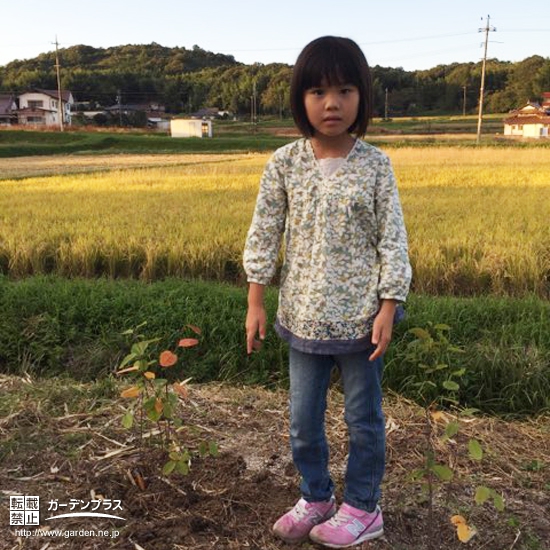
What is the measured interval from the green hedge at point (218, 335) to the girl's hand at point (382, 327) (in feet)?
4.98

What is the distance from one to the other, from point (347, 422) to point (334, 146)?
82cm

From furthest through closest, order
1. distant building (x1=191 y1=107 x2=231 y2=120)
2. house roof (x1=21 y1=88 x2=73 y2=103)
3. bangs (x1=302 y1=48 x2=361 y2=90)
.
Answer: distant building (x1=191 y1=107 x2=231 y2=120) < house roof (x1=21 y1=88 x2=73 y2=103) < bangs (x1=302 y1=48 x2=361 y2=90)

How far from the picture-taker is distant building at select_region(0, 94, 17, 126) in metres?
52.8

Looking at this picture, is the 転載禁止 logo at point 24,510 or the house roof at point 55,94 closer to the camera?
the 転載禁止 logo at point 24,510

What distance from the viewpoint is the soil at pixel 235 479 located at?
1.81 m

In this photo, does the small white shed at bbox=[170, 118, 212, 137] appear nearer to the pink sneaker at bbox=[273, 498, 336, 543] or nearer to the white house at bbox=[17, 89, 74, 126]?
the white house at bbox=[17, 89, 74, 126]

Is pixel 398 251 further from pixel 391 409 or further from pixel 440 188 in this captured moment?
pixel 440 188

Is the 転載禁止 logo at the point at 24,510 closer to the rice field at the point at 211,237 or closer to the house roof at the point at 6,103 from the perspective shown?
the rice field at the point at 211,237

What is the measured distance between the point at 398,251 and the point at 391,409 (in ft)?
4.28

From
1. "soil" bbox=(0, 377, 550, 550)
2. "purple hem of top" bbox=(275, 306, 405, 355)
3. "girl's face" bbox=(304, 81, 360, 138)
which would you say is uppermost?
"girl's face" bbox=(304, 81, 360, 138)

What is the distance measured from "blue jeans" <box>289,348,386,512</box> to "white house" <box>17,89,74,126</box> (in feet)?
193

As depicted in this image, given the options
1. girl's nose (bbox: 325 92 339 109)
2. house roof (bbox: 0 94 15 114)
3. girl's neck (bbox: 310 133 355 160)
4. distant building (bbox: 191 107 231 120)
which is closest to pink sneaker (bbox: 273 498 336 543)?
girl's neck (bbox: 310 133 355 160)

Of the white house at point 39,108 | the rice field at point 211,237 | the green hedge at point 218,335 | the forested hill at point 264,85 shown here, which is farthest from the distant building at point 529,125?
the green hedge at point 218,335

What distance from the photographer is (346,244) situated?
1.66 meters
